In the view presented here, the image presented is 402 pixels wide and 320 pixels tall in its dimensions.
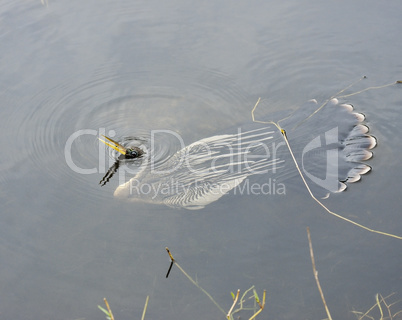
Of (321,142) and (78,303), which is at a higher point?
(321,142)

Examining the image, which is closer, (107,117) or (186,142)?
(186,142)

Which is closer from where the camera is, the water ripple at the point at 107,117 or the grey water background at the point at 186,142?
the grey water background at the point at 186,142

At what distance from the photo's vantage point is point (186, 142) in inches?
144

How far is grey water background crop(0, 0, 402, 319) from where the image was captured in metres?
2.75

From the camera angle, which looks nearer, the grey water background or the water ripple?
the grey water background

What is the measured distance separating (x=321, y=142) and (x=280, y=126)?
1.19ft

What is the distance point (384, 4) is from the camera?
4.80 metres

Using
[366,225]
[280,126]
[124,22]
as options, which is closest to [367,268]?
[366,225]

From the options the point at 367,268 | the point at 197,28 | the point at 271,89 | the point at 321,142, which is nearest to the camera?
the point at 367,268

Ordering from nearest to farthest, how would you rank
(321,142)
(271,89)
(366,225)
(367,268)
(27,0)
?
(367,268) → (366,225) → (321,142) → (271,89) → (27,0)

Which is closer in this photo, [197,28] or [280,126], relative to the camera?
[280,126]

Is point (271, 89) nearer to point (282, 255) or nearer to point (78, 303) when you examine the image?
point (282, 255)

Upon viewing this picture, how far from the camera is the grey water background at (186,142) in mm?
2750

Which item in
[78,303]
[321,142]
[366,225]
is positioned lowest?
[78,303]
